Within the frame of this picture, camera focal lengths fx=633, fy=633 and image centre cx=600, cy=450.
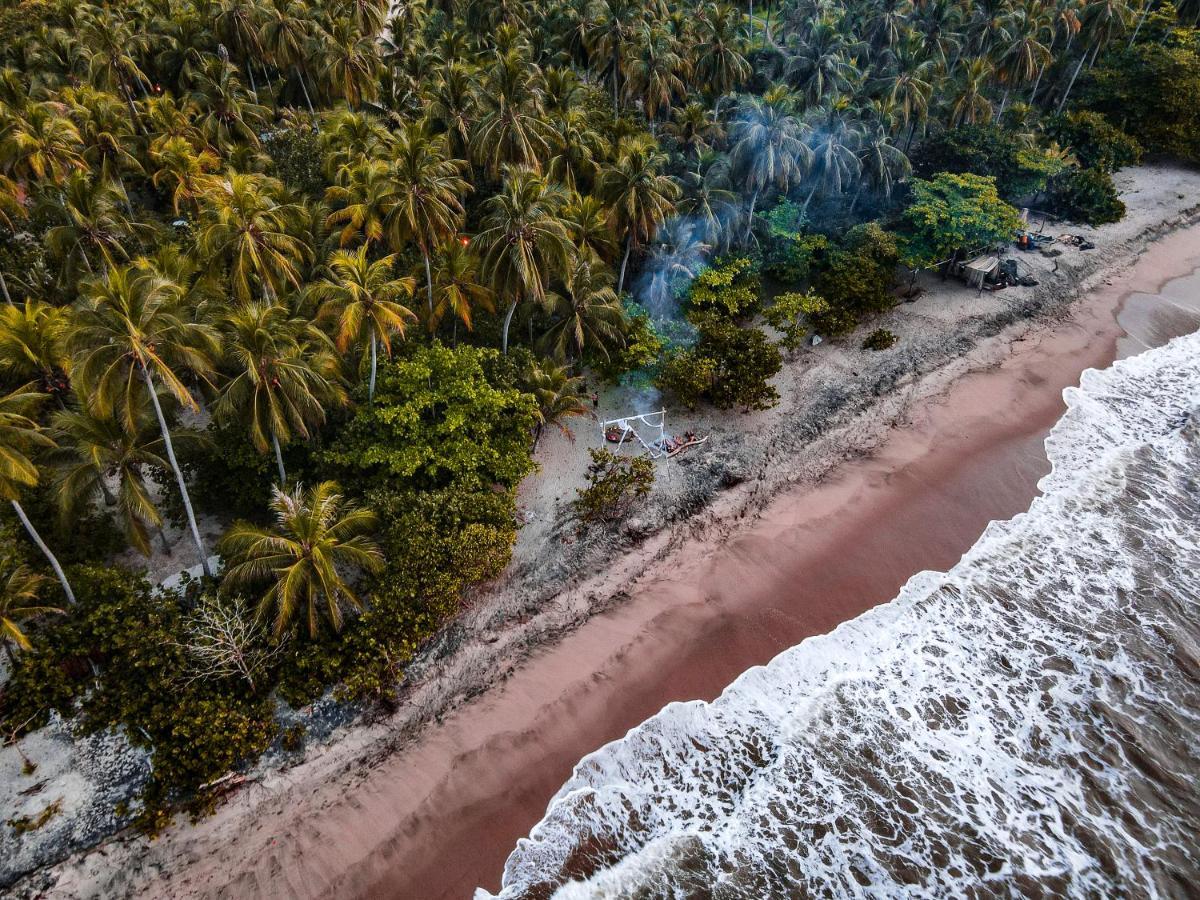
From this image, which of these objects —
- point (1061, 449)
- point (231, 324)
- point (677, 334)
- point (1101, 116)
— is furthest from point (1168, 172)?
point (231, 324)

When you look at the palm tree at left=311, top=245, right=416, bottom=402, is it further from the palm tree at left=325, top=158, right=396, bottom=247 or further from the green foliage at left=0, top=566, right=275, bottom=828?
the green foliage at left=0, top=566, right=275, bottom=828

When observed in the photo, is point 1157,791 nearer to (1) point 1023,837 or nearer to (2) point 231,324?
(1) point 1023,837

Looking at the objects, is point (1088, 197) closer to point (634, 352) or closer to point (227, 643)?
point (634, 352)

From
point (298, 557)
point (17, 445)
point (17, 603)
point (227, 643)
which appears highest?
point (17, 445)

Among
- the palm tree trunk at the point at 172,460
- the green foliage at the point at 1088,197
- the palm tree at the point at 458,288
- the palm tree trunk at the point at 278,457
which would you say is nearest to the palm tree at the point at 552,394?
the palm tree at the point at 458,288

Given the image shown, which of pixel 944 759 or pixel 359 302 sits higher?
pixel 359 302

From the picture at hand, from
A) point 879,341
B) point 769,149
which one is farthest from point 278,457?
point 879,341

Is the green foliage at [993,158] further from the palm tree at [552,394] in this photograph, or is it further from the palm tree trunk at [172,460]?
the palm tree trunk at [172,460]

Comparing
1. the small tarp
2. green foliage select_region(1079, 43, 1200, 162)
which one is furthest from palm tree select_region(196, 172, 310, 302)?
green foliage select_region(1079, 43, 1200, 162)
